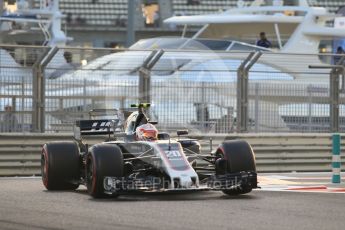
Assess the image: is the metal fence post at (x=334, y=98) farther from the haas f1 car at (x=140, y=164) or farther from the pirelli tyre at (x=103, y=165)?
the pirelli tyre at (x=103, y=165)

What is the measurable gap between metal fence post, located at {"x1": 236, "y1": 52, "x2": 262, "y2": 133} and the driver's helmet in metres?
6.03

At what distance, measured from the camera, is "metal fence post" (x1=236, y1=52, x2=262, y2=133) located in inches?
834

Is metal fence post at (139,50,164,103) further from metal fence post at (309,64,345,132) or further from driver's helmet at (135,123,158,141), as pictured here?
driver's helmet at (135,123,158,141)

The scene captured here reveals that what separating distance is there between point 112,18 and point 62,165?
46244 millimetres

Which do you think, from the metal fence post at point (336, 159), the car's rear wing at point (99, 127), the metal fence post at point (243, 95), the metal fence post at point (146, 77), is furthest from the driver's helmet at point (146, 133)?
the metal fence post at point (243, 95)

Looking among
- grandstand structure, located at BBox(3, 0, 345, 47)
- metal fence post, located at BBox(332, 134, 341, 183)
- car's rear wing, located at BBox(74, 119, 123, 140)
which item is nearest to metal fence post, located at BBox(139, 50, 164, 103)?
car's rear wing, located at BBox(74, 119, 123, 140)

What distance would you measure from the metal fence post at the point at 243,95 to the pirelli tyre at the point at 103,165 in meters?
6.97

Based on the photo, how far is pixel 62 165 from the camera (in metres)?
15.5

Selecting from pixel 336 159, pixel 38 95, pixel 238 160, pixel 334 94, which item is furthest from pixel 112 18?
pixel 238 160

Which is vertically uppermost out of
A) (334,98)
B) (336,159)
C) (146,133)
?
(334,98)

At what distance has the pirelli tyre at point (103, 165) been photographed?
14.3 metres

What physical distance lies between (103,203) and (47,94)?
666 centimetres

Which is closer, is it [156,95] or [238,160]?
[238,160]

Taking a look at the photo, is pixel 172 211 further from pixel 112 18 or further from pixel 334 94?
pixel 112 18
